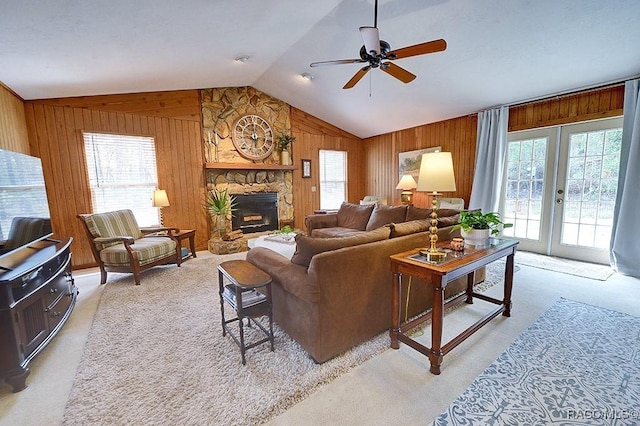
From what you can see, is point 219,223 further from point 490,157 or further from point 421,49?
point 490,157

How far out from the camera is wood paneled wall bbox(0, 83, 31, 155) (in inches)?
123

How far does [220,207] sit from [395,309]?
3.94 m

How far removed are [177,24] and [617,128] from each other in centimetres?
561

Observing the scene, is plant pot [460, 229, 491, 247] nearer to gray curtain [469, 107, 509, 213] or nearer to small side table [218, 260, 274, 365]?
small side table [218, 260, 274, 365]

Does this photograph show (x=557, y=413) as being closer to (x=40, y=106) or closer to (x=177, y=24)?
(x=177, y=24)

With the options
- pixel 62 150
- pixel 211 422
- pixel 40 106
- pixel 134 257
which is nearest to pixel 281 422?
pixel 211 422

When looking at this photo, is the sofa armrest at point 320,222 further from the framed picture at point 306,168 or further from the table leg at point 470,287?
the table leg at point 470,287

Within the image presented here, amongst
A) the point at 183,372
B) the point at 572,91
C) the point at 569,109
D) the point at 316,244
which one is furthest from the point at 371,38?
the point at 569,109

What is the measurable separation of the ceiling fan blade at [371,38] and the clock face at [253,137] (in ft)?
12.1

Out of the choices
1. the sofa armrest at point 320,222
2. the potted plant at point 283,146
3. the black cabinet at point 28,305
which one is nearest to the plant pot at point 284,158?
the potted plant at point 283,146

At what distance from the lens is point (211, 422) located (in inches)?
56.1

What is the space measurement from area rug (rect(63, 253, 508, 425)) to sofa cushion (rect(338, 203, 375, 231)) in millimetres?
2492

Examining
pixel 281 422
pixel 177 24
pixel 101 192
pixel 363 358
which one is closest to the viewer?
pixel 281 422

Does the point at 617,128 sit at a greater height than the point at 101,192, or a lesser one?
greater
